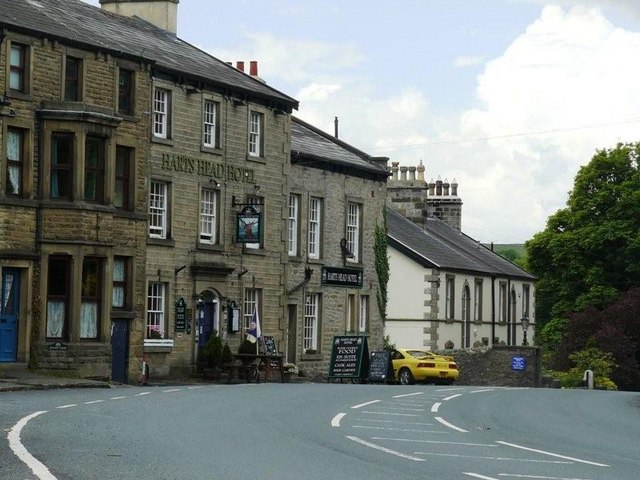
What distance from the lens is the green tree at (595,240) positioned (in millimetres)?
76938

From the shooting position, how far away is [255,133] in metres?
50.3

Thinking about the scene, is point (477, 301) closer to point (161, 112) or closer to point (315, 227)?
point (315, 227)

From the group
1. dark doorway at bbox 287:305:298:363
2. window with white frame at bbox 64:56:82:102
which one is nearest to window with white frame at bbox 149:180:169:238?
window with white frame at bbox 64:56:82:102

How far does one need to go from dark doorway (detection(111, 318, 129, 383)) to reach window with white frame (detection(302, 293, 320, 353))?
13037 millimetres

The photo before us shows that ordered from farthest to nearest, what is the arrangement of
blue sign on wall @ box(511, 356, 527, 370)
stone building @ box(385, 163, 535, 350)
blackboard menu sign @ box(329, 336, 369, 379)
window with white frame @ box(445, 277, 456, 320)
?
window with white frame @ box(445, 277, 456, 320)
stone building @ box(385, 163, 535, 350)
blue sign on wall @ box(511, 356, 527, 370)
blackboard menu sign @ box(329, 336, 369, 379)

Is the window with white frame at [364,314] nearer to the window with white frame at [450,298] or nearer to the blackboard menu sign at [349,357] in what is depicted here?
the blackboard menu sign at [349,357]

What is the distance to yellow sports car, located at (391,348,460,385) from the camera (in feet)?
177

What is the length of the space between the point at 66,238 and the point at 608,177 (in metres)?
47.0

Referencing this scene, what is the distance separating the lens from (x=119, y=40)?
44.3 metres

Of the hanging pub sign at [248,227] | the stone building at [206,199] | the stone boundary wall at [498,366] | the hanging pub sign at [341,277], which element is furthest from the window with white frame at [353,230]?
the stone boundary wall at [498,366]

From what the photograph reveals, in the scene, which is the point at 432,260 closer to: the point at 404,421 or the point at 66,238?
the point at 66,238

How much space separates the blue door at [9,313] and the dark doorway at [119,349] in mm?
3756

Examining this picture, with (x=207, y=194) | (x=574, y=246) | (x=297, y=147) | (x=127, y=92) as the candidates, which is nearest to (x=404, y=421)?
(x=127, y=92)

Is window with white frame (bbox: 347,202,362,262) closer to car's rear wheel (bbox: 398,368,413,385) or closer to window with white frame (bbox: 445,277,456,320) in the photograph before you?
car's rear wheel (bbox: 398,368,413,385)
